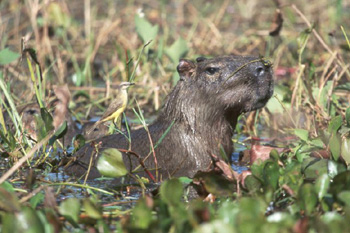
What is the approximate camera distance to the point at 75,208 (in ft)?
11.1

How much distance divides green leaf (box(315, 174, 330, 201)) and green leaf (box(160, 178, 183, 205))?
0.63 metres

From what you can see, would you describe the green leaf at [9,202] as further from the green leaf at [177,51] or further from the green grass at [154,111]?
the green leaf at [177,51]

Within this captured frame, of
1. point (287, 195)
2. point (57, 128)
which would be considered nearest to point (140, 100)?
point (57, 128)

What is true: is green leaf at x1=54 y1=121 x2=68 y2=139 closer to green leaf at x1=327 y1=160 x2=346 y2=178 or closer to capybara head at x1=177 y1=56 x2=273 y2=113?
capybara head at x1=177 y1=56 x2=273 y2=113

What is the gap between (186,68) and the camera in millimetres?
5262

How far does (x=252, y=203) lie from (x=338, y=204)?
0.69 m

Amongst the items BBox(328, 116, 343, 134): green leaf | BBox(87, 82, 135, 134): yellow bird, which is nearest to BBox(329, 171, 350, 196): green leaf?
BBox(328, 116, 343, 134): green leaf

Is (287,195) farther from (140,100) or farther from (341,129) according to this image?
(140,100)

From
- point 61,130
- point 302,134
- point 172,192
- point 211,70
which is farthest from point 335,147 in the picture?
point 61,130

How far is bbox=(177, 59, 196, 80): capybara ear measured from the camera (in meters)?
5.24

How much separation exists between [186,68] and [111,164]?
1.54m

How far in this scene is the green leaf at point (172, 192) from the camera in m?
3.45

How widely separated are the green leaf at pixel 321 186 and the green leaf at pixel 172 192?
0.63 m

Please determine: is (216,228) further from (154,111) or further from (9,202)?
(154,111)
